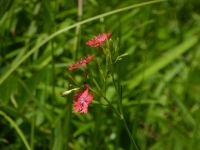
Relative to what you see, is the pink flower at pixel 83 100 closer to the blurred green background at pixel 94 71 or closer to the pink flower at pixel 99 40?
the pink flower at pixel 99 40

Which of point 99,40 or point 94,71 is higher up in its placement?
point 99,40

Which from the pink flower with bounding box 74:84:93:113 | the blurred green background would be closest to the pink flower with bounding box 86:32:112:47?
the pink flower with bounding box 74:84:93:113

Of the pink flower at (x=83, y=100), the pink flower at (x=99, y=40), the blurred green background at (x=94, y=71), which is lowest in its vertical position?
the blurred green background at (x=94, y=71)

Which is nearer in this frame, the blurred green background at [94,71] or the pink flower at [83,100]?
the pink flower at [83,100]

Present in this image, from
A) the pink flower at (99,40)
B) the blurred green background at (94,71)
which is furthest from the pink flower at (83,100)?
the blurred green background at (94,71)

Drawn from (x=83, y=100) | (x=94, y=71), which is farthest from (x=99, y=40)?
(x=94, y=71)

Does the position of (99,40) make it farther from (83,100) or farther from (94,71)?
(94,71)
